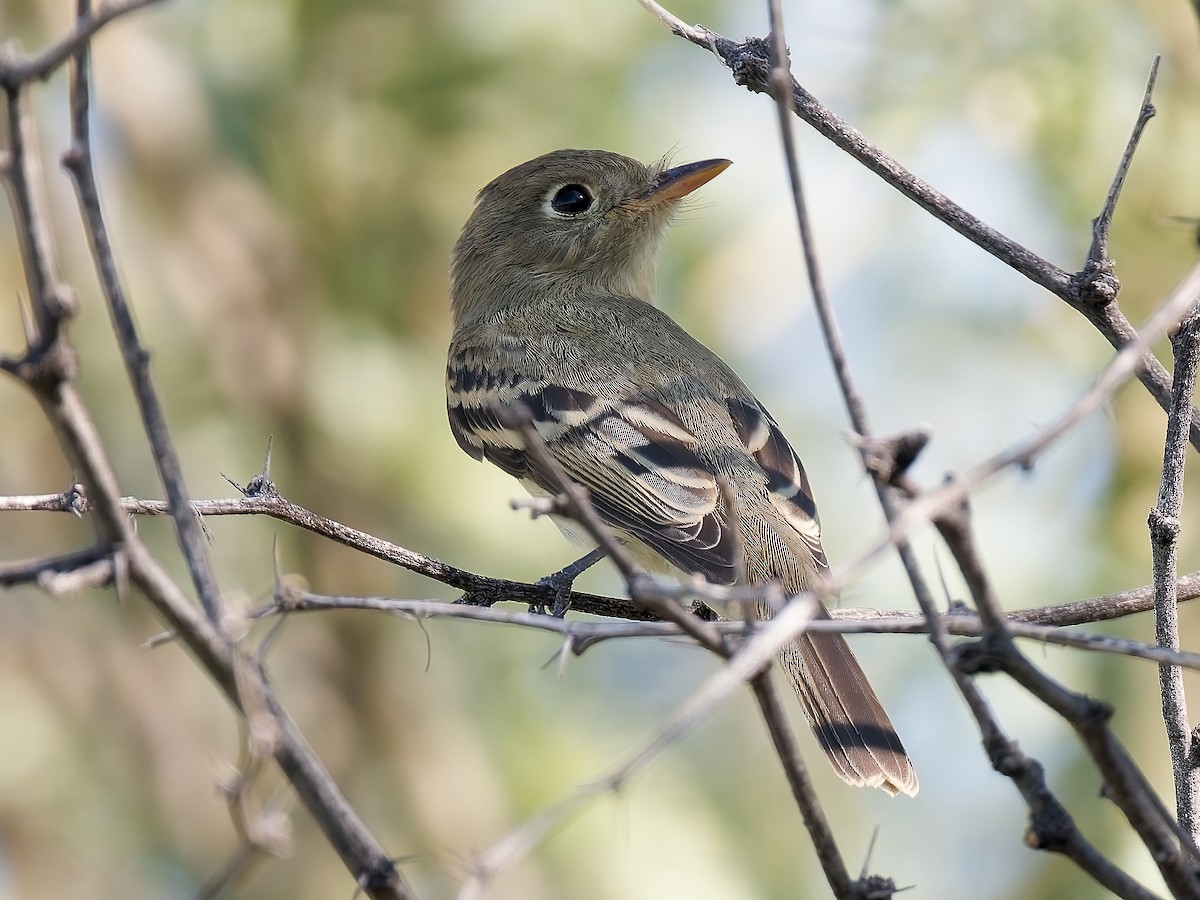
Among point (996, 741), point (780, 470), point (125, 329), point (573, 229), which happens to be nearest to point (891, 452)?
point (996, 741)

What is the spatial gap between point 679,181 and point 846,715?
2.45m

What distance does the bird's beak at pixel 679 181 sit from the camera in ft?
17.0

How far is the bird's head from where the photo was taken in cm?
557

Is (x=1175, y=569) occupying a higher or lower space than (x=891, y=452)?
higher

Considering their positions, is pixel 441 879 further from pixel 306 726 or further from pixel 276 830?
pixel 276 830

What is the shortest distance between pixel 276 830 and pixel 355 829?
0.37ft

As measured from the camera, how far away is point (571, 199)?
5727 millimetres

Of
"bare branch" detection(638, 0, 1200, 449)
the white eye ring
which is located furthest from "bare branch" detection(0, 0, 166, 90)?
the white eye ring

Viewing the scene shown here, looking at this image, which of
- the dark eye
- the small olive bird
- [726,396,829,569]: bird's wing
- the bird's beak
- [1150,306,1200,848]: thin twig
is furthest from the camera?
the dark eye

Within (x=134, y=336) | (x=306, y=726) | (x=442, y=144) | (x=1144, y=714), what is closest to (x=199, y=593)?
(x=134, y=336)

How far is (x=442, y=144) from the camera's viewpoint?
614 centimetres

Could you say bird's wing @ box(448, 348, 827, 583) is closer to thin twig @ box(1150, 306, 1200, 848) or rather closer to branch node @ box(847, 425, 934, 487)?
thin twig @ box(1150, 306, 1200, 848)

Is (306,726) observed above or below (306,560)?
below

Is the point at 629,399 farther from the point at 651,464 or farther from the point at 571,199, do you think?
the point at 571,199
